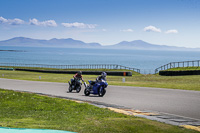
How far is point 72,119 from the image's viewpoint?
31.3 feet

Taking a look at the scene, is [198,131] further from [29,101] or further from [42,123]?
[29,101]

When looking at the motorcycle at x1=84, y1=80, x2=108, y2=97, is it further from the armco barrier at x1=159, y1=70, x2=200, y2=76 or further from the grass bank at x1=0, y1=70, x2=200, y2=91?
the armco barrier at x1=159, y1=70, x2=200, y2=76

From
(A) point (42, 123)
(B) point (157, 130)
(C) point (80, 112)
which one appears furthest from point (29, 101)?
(B) point (157, 130)

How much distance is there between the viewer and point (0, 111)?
1127 centimetres

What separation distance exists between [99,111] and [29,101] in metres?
4.05

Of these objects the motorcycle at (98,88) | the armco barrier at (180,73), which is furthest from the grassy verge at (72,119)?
the armco barrier at (180,73)

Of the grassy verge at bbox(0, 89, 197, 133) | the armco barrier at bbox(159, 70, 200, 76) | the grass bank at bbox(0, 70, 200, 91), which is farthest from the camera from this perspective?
the armco barrier at bbox(159, 70, 200, 76)

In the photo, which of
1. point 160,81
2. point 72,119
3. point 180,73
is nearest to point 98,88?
point 72,119

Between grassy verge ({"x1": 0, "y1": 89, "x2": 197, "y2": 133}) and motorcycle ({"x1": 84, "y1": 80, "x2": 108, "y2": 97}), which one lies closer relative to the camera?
grassy verge ({"x1": 0, "y1": 89, "x2": 197, "y2": 133})

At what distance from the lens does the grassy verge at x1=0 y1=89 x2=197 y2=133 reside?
814 centimetres

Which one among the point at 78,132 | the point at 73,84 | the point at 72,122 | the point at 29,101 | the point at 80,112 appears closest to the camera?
the point at 78,132

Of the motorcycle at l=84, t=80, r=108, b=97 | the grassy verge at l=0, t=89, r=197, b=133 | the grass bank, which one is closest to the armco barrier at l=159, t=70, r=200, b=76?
the grass bank

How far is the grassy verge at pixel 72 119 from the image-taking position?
8141 millimetres

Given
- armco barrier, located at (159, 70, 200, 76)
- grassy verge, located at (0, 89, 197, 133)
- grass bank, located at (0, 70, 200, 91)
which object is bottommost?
grassy verge, located at (0, 89, 197, 133)
